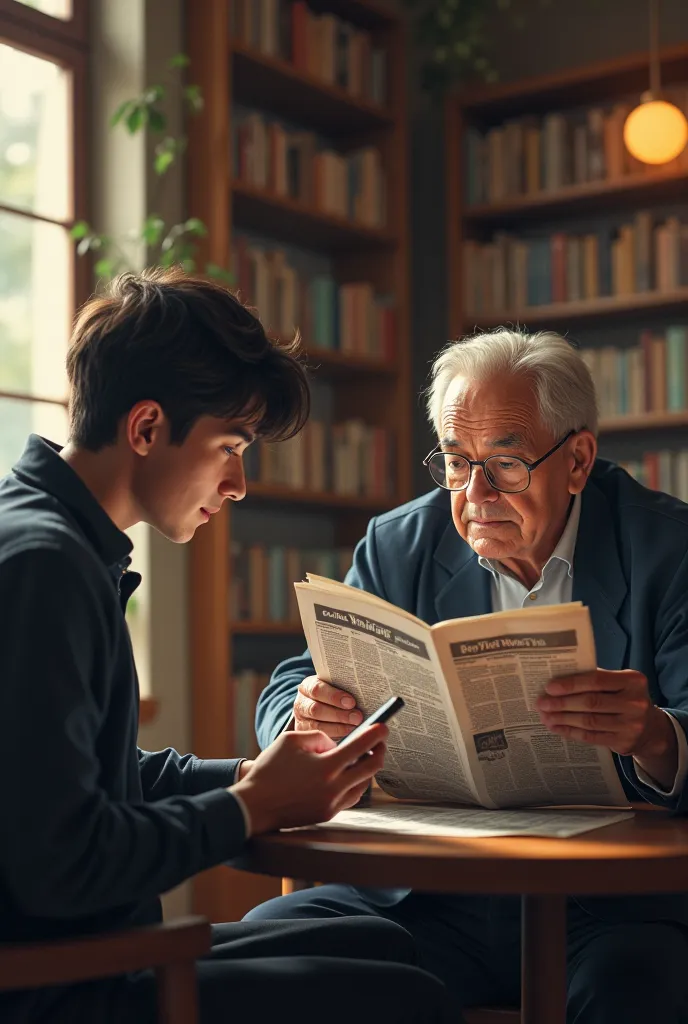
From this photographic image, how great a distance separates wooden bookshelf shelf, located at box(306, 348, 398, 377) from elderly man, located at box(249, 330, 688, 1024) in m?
2.17

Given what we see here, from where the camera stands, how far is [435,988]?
1.33 metres

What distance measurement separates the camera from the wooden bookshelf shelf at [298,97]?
407 centimetres

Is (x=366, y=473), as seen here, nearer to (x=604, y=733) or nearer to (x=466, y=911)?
(x=466, y=911)

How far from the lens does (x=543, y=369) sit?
6.61 ft

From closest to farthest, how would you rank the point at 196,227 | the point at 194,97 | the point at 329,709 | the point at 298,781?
1. the point at 298,781
2. the point at 329,709
3. the point at 196,227
4. the point at 194,97

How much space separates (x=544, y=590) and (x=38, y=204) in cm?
230

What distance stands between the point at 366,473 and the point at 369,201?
0.97 meters

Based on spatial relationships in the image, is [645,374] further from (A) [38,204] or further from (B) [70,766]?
(B) [70,766]

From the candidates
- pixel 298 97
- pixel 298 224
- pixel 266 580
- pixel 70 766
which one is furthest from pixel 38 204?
pixel 70 766

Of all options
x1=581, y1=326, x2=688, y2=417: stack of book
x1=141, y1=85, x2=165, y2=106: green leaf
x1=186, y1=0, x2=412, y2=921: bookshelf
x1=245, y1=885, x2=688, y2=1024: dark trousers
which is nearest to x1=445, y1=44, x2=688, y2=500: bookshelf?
x1=581, y1=326, x2=688, y2=417: stack of book

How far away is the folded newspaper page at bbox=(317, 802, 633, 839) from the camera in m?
1.39

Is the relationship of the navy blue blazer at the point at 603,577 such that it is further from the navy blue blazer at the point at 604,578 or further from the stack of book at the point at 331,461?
the stack of book at the point at 331,461

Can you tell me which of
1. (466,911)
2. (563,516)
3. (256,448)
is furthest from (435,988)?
(256,448)

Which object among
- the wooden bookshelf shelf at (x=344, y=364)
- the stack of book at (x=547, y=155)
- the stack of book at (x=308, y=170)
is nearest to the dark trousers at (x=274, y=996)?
the wooden bookshelf shelf at (x=344, y=364)
